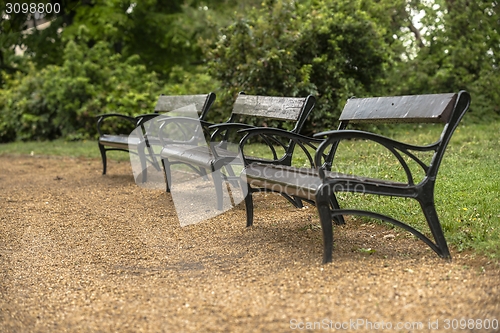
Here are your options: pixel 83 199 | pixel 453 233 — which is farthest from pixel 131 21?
pixel 453 233

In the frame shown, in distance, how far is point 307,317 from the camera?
2.68m

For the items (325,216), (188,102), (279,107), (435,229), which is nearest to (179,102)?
(188,102)

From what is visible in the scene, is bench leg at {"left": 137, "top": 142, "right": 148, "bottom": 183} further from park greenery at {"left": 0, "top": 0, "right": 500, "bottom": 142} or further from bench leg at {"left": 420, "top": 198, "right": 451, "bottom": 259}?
bench leg at {"left": 420, "top": 198, "right": 451, "bottom": 259}

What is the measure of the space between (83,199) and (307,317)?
158 inches

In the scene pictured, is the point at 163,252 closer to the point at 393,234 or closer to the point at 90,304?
the point at 90,304

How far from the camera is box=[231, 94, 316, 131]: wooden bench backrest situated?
4.82 metres

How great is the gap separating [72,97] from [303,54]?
5572mm

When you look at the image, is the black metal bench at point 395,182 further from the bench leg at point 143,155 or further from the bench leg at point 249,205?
the bench leg at point 143,155

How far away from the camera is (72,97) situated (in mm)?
12953

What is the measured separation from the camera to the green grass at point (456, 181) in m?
3.81

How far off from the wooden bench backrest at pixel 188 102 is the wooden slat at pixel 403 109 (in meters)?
2.59

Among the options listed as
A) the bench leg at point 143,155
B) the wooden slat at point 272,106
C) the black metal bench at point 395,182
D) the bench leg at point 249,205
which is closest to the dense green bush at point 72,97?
the bench leg at point 143,155

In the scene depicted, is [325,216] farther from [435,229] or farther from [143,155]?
[143,155]

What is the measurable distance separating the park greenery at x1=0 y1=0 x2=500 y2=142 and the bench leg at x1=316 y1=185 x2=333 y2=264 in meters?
6.23
